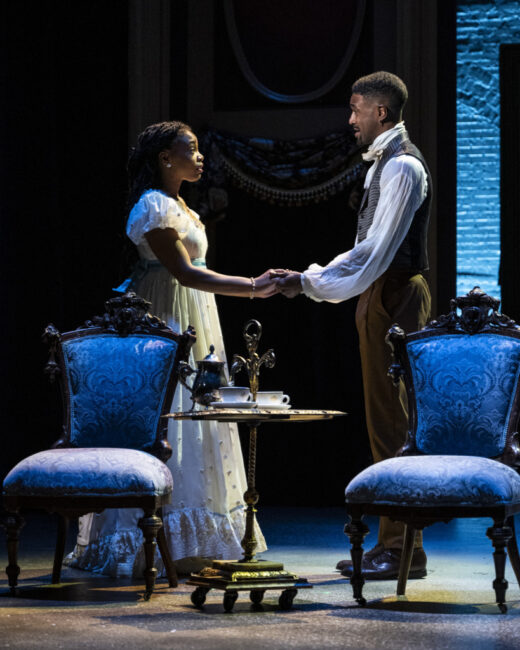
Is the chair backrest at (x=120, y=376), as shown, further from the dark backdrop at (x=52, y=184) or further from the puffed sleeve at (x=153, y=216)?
the dark backdrop at (x=52, y=184)

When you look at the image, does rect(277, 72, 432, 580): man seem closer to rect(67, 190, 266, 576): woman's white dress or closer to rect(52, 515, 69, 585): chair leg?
rect(67, 190, 266, 576): woman's white dress

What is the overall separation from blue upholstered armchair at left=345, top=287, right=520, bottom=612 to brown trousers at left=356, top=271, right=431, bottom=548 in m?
0.25

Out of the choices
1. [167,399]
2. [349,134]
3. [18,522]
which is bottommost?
[18,522]

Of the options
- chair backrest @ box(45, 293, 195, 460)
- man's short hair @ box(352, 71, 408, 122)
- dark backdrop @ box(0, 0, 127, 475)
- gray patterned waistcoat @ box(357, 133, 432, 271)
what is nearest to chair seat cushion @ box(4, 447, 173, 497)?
chair backrest @ box(45, 293, 195, 460)

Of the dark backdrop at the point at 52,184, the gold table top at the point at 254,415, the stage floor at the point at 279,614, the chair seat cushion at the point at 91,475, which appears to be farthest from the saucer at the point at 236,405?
the dark backdrop at the point at 52,184

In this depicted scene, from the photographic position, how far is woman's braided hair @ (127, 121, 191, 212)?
158 inches

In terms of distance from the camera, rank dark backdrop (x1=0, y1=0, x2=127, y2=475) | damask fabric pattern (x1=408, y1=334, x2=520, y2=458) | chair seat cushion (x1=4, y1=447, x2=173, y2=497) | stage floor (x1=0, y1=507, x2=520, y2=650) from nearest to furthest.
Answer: stage floor (x1=0, y1=507, x2=520, y2=650) < chair seat cushion (x1=4, y1=447, x2=173, y2=497) < damask fabric pattern (x1=408, y1=334, x2=520, y2=458) < dark backdrop (x1=0, y1=0, x2=127, y2=475)

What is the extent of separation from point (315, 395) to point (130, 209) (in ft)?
7.72

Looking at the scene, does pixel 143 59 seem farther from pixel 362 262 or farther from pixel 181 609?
pixel 181 609

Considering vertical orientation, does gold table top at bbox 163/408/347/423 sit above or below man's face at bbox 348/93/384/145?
below

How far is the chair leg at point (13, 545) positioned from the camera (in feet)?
11.0

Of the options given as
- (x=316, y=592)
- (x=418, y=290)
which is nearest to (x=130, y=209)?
(x=418, y=290)

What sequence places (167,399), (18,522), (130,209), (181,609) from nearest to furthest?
1. (181,609)
2. (18,522)
3. (167,399)
4. (130,209)

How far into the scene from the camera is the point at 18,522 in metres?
3.39
